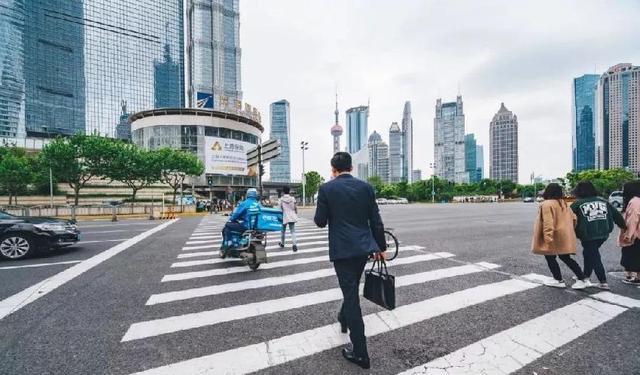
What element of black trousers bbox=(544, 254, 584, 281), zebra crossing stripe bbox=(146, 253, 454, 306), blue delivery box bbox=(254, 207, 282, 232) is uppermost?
blue delivery box bbox=(254, 207, 282, 232)

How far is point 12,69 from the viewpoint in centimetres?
8350

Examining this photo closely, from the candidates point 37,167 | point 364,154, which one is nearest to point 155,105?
point 37,167

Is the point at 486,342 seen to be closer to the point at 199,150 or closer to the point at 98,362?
the point at 98,362

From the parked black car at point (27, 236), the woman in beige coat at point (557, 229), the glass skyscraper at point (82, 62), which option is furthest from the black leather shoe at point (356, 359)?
Answer: the glass skyscraper at point (82, 62)

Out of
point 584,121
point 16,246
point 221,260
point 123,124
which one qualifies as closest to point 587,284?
point 221,260

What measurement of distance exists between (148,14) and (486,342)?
134932 millimetres

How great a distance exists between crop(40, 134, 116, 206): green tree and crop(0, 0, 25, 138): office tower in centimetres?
7199

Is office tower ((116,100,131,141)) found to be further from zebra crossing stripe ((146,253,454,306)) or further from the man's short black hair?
the man's short black hair

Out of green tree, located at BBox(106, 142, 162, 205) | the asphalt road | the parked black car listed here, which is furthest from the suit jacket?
green tree, located at BBox(106, 142, 162, 205)

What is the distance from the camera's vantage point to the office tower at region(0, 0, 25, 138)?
8088cm

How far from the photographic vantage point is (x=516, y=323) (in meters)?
3.74

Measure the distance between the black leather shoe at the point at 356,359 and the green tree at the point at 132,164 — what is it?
39066mm

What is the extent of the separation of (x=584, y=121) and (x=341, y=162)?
200846 mm

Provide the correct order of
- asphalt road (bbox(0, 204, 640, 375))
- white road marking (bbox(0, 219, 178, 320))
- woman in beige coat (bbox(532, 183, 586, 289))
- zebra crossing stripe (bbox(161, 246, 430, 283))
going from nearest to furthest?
1. asphalt road (bbox(0, 204, 640, 375))
2. white road marking (bbox(0, 219, 178, 320))
3. woman in beige coat (bbox(532, 183, 586, 289))
4. zebra crossing stripe (bbox(161, 246, 430, 283))
